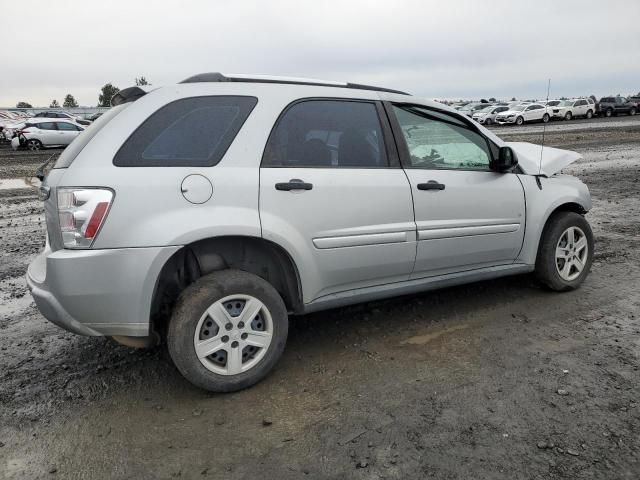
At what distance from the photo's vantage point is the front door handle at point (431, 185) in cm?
379

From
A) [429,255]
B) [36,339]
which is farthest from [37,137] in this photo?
[429,255]

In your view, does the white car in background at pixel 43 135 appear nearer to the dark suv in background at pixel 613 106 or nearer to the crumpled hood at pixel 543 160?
the crumpled hood at pixel 543 160

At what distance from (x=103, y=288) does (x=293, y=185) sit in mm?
1254

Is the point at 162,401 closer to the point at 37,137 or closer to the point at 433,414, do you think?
the point at 433,414

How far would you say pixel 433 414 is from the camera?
294cm

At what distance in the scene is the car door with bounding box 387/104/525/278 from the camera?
3842 mm

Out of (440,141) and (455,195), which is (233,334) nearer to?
(455,195)

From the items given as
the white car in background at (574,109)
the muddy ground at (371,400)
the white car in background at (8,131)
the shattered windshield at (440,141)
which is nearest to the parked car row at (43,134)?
the white car in background at (8,131)

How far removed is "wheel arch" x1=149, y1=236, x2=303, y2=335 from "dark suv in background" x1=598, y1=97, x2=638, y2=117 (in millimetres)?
47574

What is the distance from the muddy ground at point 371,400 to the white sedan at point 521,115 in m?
36.2

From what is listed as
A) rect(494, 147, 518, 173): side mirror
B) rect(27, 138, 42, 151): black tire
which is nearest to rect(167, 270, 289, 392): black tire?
rect(494, 147, 518, 173): side mirror

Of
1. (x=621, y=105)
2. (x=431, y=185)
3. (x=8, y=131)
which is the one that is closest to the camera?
(x=431, y=185)

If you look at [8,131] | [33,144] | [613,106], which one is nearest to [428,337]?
[33,144]

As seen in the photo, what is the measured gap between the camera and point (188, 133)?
3.17 m
